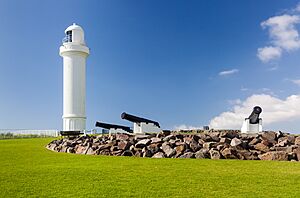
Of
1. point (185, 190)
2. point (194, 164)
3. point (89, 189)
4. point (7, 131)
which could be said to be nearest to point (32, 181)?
point (89, 189)

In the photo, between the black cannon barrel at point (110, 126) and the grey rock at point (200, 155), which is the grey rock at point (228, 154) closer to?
the grey rock at point (200, 155)

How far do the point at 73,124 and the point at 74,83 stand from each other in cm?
398

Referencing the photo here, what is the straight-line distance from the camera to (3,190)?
7.52 metres

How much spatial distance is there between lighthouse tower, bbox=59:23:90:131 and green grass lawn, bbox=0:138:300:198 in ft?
70.0

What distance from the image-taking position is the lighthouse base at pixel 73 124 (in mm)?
31922

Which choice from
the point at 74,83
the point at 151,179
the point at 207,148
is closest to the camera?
the point at 151,179

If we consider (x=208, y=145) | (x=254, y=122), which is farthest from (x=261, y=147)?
(x=254, y=122)

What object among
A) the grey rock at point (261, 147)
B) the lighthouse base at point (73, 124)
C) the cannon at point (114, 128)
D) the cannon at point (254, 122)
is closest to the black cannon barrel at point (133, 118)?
the cannon at point (114, 128)

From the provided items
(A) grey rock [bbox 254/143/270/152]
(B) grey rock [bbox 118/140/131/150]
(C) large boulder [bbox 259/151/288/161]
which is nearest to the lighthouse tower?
(B) grey rock [bbox 118/140/131/150]

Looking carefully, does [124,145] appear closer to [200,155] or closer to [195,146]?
[195,146]

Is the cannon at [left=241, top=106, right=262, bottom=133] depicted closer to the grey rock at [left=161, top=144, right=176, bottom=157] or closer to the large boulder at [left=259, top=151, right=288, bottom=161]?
the large boulder at [left=259, top=151, right=288, bottom=161]

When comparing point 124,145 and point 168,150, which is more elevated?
point 124,145

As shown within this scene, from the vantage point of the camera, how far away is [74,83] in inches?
1288

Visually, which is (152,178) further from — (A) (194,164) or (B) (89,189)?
(A) (194,164)
